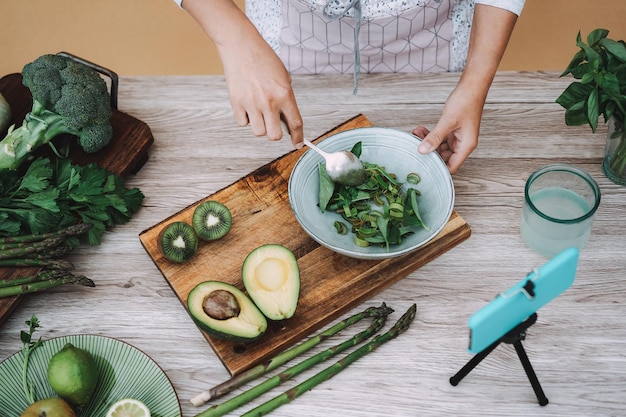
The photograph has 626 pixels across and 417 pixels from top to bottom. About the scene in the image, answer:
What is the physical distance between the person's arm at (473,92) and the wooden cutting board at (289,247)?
0.17 meters

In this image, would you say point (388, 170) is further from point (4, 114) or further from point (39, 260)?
point (4, 114)

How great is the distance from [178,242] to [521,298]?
2.41 feet

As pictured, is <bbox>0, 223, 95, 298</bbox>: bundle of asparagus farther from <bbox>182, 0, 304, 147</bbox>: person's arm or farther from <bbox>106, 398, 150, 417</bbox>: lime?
<bbox>182, 0, 304, 147</bbox>: person's arm

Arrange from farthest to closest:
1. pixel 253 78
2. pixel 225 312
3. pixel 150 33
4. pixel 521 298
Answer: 1. pixel 150 33
2. pixel 253 78
3. pixel 225 312
4. pixel 521 298

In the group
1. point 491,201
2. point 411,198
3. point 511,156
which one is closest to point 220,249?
point 411,198

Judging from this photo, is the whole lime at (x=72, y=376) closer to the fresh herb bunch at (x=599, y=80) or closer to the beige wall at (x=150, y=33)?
the fresh herb bunch at (x=599, y=80)

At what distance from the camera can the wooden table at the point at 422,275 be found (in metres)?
1.24

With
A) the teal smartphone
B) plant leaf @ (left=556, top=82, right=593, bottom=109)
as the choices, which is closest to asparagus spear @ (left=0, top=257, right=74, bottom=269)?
the teal smartphone

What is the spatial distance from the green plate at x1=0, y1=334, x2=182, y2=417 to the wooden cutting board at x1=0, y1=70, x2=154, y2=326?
436mm

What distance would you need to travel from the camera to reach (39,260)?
1.38 meters

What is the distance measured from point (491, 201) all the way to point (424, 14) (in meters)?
0.55

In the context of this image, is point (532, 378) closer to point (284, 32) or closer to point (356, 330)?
point (356, 330)

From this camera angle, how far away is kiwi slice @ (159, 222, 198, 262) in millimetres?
1376

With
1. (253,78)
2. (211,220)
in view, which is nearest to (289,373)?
(211,220)
